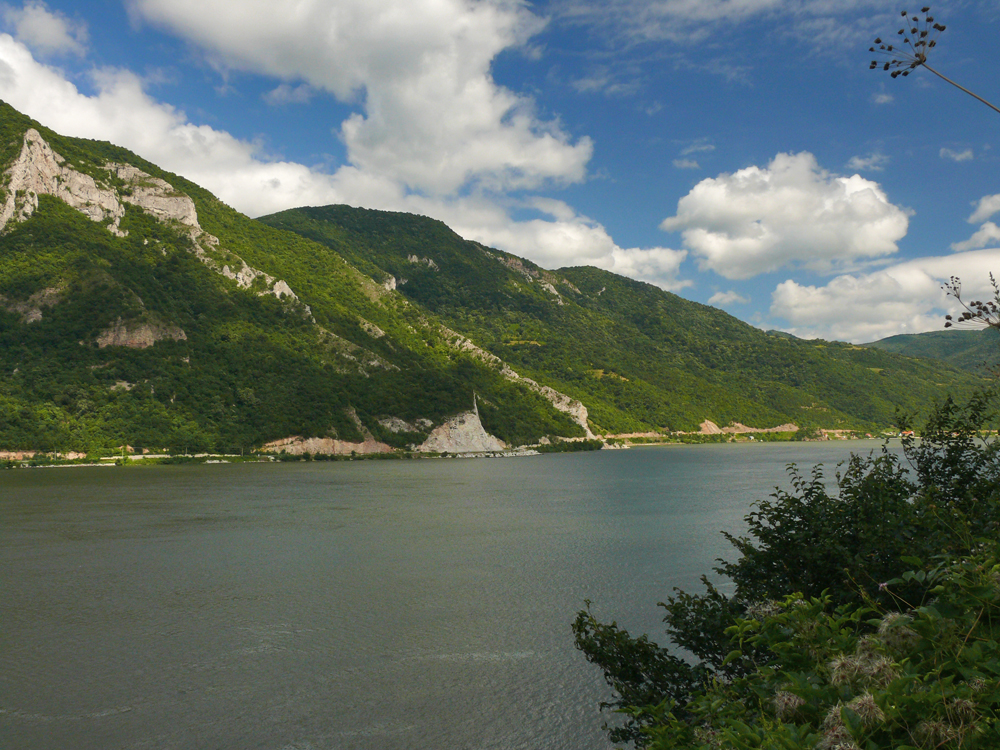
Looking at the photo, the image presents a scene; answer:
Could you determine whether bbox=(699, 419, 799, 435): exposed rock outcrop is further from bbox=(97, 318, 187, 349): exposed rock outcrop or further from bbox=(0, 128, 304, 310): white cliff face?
bbox=(97, 318, 187, 349): exposed rock outcrop

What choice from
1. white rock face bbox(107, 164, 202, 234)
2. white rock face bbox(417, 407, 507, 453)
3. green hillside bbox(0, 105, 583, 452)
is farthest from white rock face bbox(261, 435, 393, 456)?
white rock face bbox(107, 164, 202, 234)

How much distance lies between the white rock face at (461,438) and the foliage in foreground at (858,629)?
106470mm

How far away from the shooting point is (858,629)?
6117 mm

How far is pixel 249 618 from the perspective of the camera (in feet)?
67.0

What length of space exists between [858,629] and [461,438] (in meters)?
113

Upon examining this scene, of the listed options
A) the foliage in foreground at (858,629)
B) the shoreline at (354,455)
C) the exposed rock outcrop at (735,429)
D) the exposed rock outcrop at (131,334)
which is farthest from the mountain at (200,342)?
the foliage in foreground at (858,629)

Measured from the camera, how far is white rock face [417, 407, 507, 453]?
377ft

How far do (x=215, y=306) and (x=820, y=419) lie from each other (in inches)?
5926

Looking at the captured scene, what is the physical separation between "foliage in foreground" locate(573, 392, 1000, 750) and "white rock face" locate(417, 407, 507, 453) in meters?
106

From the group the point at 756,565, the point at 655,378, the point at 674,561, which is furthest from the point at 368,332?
the point at 756,565

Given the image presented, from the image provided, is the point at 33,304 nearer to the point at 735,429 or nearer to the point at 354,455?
the point at 354,455

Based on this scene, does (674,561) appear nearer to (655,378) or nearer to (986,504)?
(986,504)

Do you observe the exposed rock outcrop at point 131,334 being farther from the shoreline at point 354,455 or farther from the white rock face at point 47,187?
the white rock face at point 47,187

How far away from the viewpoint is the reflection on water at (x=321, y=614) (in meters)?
13.1
